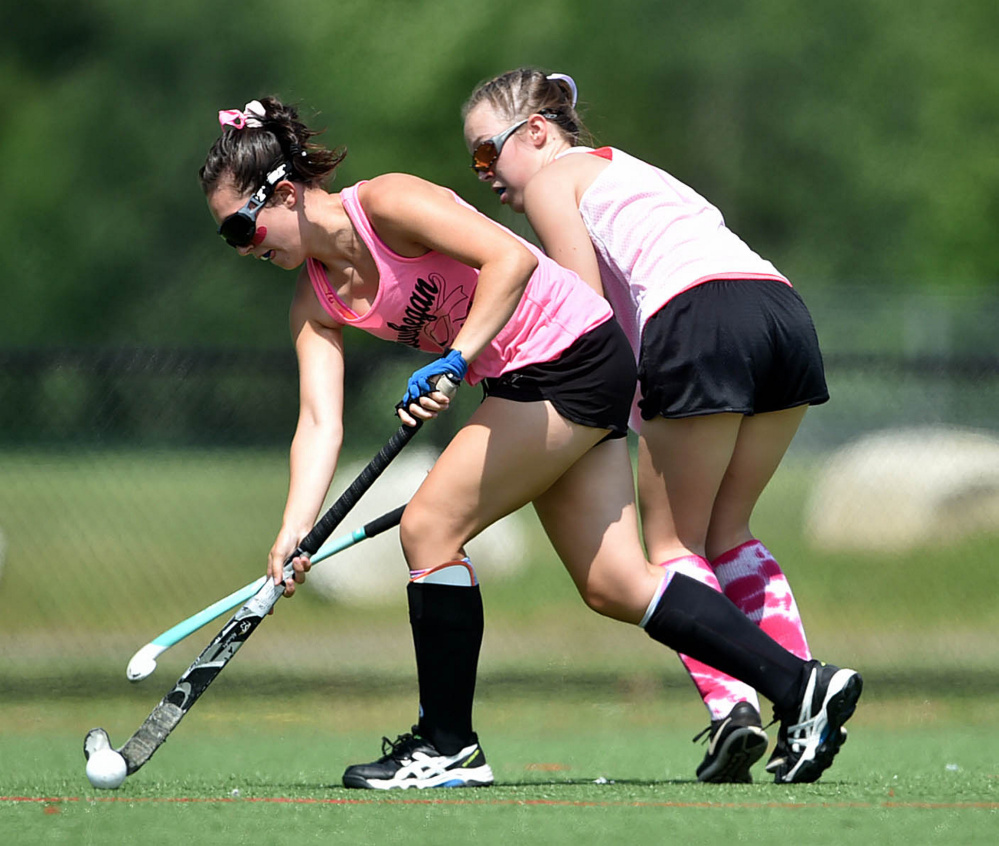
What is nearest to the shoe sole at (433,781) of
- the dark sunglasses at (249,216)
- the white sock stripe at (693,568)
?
the white sock stripe at (693,568)

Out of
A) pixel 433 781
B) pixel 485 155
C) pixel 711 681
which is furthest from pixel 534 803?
pixel 485 155

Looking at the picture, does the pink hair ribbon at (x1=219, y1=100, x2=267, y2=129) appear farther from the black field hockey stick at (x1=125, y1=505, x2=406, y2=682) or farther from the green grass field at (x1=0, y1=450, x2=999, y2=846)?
the green grass field at (x1=0, y1=450, x2=999, y2=846)

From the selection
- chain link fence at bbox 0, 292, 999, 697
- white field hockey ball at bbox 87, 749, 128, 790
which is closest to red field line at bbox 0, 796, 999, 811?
white field hockey ball at bbox 87, 749, 128, 790

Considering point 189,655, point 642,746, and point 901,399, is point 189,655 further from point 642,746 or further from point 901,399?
point 901,399

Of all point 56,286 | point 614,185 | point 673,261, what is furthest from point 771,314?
point 56,286

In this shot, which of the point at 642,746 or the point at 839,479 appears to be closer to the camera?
the point at 642,746

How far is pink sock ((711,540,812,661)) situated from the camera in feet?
12.3

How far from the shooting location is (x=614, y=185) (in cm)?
366

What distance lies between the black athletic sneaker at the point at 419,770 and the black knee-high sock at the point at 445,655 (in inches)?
1.0

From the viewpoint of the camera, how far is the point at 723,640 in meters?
3.41

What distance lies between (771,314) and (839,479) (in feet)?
13.6

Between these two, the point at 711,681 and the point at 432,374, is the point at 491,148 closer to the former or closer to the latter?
the point at 432,374

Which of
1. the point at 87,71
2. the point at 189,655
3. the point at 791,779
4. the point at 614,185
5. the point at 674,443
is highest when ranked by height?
the point at 87,71

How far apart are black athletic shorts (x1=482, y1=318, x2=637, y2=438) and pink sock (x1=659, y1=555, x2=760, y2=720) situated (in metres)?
0.38
